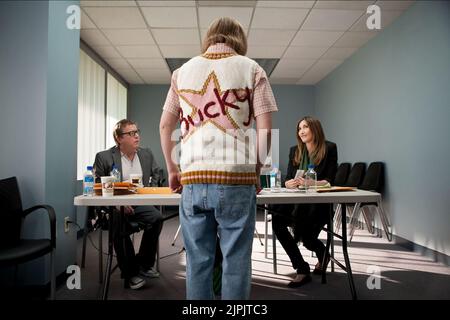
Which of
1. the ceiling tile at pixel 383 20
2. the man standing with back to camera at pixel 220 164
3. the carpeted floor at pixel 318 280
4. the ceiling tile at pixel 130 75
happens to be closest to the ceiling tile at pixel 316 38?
the ceiling tile at pixel 383 20

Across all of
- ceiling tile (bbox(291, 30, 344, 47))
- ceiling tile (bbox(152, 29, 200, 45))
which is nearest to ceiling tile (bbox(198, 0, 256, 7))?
ceiling tile (bbox(152, 29, 200, 45))

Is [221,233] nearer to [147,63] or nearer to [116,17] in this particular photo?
[116,17]

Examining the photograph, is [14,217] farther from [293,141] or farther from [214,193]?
[293,141]

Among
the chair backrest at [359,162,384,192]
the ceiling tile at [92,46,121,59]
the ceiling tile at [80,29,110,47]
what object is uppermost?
the ceiling tile at [80,29,110,47]

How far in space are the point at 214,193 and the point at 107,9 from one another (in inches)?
126

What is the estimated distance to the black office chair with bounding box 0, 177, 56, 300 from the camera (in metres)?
1.87

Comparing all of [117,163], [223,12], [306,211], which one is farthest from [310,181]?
[223,12]

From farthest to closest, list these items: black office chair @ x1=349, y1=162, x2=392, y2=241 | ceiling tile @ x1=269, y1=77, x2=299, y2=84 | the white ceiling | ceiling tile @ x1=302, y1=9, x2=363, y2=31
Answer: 1. ceiling tile @ x1=269, y1=77, x2=299, y2=84
2. black office chair @ x1=349, y1=162, x2=392, y2=241
3. ceiling tile @ x1=302, y1=9, x2=363, y2=31
4. the white ceiling

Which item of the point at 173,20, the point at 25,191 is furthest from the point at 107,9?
the point at 25,191

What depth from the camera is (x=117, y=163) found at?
257 centimetres

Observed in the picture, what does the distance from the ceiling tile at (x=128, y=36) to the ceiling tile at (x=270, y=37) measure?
131 cm

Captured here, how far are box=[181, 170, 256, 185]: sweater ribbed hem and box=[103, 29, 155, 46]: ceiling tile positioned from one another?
136 inches

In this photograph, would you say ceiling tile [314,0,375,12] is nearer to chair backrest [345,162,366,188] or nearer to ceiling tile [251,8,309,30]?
ceiling tile [251,8,309,30]

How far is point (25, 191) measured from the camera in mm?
2230
